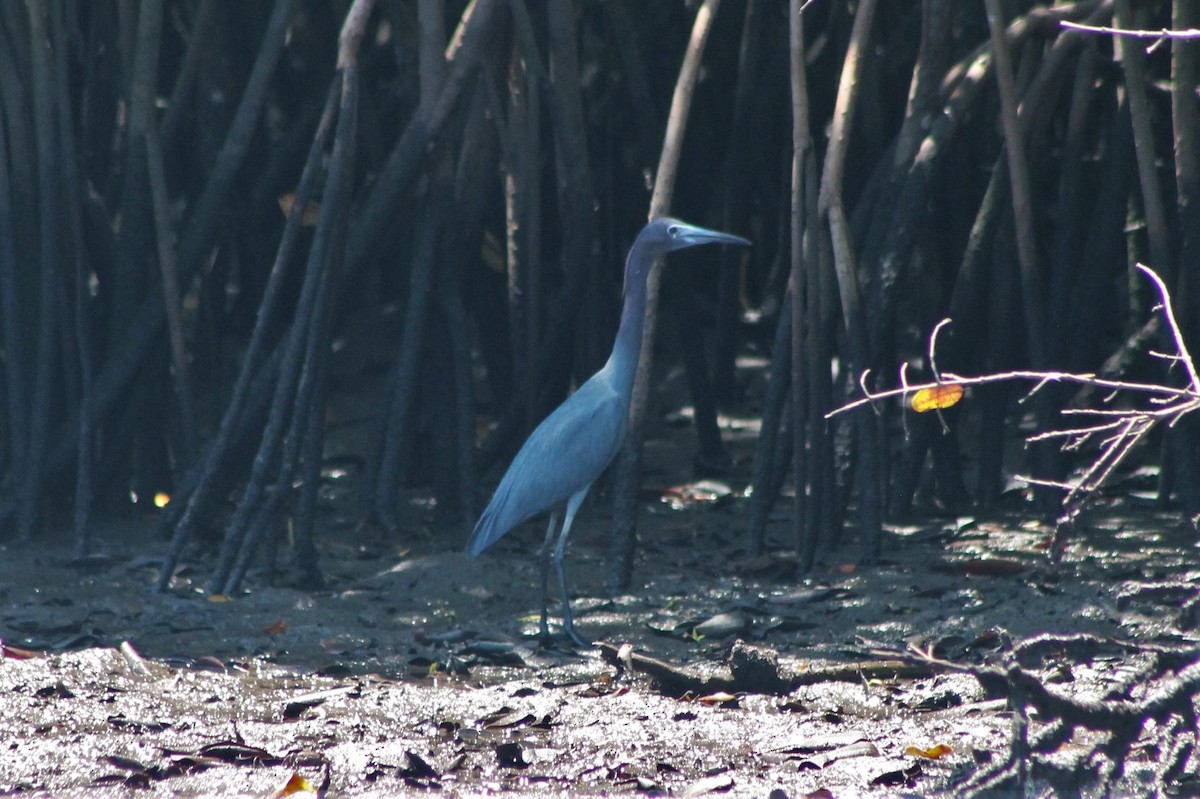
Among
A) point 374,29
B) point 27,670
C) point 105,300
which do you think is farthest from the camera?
point 374,29

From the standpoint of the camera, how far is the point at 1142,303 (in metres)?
5.83

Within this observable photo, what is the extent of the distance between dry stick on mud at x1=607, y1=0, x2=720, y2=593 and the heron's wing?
10 cm

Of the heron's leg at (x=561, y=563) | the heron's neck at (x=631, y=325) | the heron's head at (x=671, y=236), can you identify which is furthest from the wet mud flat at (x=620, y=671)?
the heron's head at (x=671, y=236)

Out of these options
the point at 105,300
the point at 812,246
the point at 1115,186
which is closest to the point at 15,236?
the point at 105,300

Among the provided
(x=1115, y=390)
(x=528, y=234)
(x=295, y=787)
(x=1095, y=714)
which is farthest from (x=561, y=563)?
(x=1095, y=714)

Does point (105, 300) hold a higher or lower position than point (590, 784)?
higher

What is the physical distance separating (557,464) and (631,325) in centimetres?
61

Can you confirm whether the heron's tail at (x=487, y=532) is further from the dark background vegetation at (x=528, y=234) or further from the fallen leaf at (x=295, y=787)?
the fallen leaf at (x=295, y=787)

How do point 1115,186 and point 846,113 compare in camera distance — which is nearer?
point 846,113

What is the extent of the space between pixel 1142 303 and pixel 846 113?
1.59 meters

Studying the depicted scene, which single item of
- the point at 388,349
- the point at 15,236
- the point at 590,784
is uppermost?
the point at 15,236

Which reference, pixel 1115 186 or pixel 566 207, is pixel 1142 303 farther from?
pixel 566 207


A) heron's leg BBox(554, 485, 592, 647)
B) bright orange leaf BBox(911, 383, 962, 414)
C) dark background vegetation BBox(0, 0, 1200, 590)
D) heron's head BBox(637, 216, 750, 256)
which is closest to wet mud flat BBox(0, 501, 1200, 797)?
heron's leg BBox(554, 485, 592, 647)

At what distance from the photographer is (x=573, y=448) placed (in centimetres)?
503
